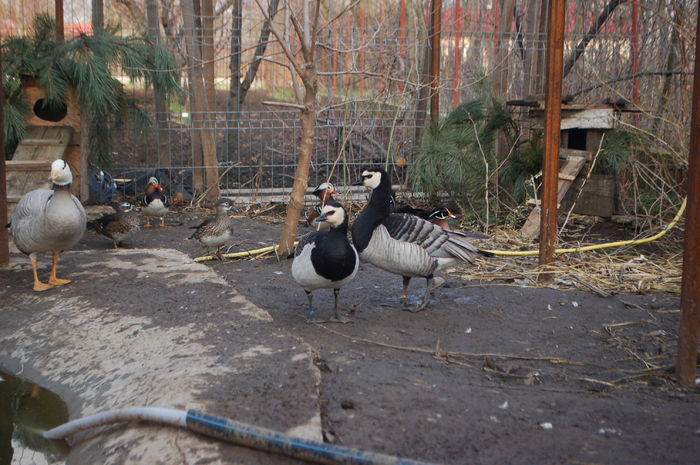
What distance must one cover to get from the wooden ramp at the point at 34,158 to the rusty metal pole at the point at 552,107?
5.42 m

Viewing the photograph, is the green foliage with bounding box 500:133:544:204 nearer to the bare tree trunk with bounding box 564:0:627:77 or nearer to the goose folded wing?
the bare tree trunk with bounding box 564:0:627:77

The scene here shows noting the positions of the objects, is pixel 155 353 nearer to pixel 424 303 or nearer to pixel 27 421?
pixel 27 421

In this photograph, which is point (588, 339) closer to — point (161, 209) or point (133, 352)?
point (133, 352)

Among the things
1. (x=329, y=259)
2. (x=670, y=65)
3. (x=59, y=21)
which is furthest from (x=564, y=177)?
(x=59, y=21)

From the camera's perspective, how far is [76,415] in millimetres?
3971

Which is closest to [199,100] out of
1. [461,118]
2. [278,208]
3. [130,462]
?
[278,208]

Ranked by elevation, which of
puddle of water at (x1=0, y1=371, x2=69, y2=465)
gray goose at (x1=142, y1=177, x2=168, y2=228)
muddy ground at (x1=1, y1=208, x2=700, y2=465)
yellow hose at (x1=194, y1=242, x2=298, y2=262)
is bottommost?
puddle of water at (x1=0, y1=371, x2=69, y2=465)

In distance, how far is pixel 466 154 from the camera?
9383mm

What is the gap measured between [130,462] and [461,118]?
24.1 feet

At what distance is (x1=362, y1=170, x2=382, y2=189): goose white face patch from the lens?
6.04 meters

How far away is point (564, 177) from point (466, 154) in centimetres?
137

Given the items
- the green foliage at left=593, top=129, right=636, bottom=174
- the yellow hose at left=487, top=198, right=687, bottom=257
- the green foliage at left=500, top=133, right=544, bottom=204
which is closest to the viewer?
the yellow hose at left=487, top=198, right=687, bottom=257

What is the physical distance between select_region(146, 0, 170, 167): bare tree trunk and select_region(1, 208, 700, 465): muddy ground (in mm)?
4574

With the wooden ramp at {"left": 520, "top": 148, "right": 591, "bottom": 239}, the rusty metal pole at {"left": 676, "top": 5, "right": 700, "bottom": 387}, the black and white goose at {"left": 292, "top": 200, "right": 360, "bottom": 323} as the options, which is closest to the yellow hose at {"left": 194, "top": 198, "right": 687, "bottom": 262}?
the wooden ramp at {"left": 520, "top": 148, "right": 591, "bottom": 239}
